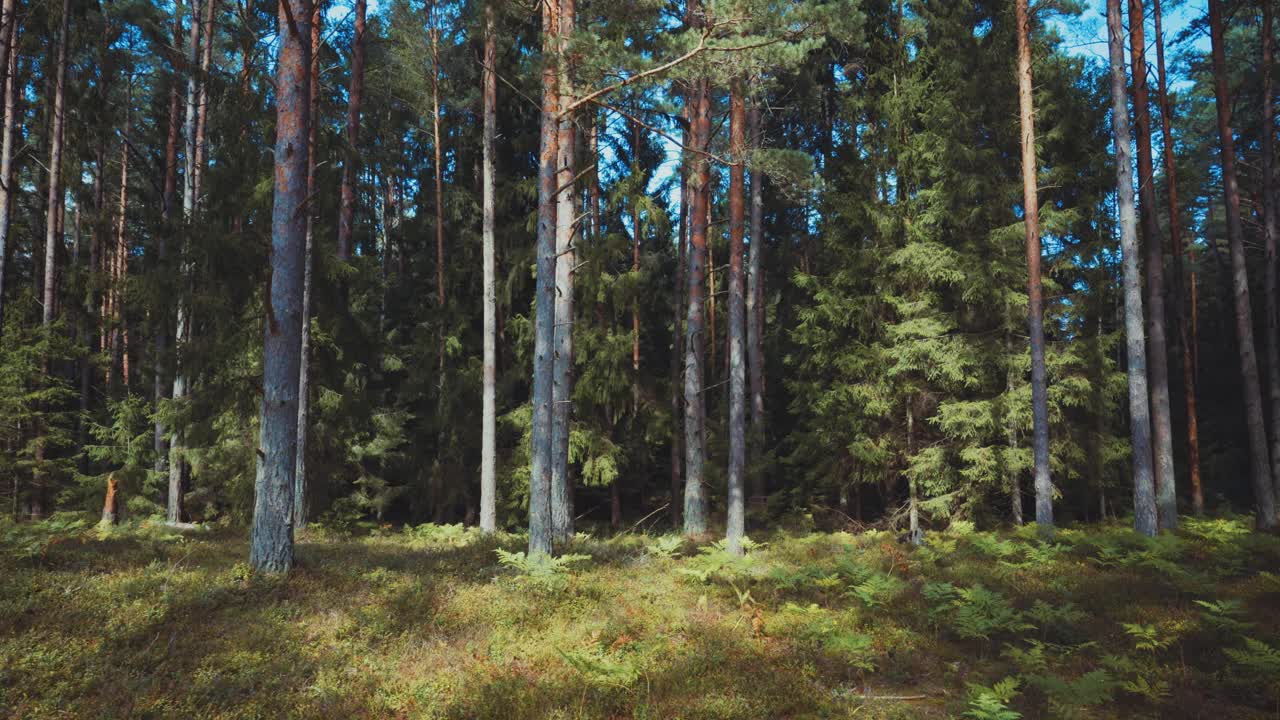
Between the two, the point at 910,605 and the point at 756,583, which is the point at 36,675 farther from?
the point at 910,605

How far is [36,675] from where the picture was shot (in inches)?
184

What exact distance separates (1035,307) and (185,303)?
16.8 m

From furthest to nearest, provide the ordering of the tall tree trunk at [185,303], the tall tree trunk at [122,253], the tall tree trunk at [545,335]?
the tall tree trunk at [122,253], the tall tree trunk at [185,303], the tall tree trunk at [545,335]

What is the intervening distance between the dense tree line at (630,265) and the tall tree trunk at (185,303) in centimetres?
12

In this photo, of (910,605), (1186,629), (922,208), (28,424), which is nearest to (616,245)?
(922,208)

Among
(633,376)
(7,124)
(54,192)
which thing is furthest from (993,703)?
(54,192)

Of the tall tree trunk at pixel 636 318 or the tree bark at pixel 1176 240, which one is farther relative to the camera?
the tall tree trunk at pixel 636 318

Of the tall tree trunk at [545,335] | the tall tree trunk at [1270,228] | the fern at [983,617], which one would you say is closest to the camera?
the fern at [983,617]

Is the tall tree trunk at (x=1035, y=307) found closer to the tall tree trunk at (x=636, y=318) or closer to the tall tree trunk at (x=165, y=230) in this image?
the tall tree trunk at (x=636, y=318)

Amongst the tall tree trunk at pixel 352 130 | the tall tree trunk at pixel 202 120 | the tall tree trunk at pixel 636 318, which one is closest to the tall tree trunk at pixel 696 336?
the tall tree trunk at pixel 636 318

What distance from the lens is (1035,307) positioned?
12.9m

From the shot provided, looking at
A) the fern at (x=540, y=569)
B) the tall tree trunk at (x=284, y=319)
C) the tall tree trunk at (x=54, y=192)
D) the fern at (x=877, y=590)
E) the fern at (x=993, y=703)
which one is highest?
the tall tree trunk at (x=54, y=192)

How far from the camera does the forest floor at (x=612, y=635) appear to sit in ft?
16.0

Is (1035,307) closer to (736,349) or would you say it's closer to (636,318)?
(736,349)
